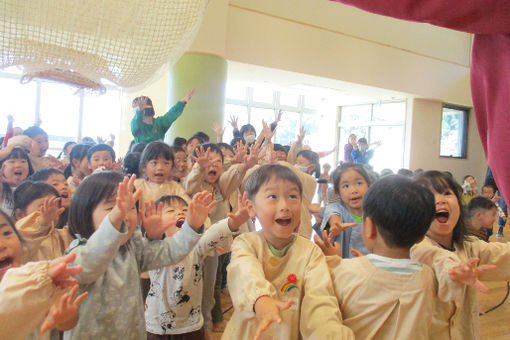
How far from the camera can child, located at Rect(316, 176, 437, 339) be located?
975 millimetres

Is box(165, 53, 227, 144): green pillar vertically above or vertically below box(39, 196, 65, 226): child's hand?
above

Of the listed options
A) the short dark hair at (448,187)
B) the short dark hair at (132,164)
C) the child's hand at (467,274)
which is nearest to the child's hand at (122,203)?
the child's hand at (467,274)

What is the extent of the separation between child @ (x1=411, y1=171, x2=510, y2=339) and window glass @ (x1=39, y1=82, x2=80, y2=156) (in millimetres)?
7349

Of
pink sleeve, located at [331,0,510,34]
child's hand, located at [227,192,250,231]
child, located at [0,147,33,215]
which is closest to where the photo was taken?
pink sleeve, located at [331,0,510,34]

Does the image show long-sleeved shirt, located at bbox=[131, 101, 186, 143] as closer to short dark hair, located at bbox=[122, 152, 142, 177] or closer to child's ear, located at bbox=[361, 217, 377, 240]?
short dark hair, located at bbox=[122, 152, 142, 177]

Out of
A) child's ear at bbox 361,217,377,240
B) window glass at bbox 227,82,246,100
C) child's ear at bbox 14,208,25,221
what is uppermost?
window glass at bbox 227,82,246,100

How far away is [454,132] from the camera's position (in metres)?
9.76

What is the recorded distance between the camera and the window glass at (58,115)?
731 centimetres

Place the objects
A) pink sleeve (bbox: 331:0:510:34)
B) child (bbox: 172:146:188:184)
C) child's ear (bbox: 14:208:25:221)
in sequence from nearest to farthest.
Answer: pink sleeve (bbox: 331:0:510:34)
child's ear (bbox: 14:208:25:221)
child (bbox: 172:146:188:184)

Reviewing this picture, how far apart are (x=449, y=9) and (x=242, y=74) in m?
7.08

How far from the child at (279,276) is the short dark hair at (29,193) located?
1071mm

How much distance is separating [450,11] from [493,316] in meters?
3.03

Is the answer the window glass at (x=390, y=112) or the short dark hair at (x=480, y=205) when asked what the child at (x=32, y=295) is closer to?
the short dark hair at (x=480, y=205)

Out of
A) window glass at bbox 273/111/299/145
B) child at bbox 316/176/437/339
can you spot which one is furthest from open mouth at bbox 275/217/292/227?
window glass at bbox 273/111/299/145
